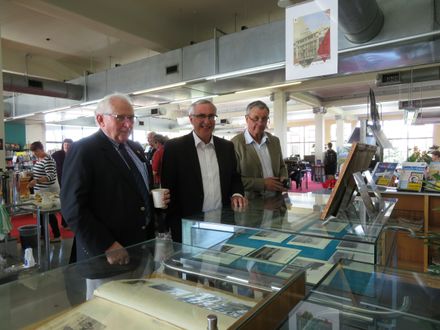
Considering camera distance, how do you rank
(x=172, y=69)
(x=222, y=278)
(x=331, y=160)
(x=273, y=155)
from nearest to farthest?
1. (x=222, y=278)
2. (x=273, y=155)
3. (x=172, y=69)
4. (x=331, y=160)

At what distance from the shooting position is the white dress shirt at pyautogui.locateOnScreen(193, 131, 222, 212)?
2.12m

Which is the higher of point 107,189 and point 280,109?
point 280,109

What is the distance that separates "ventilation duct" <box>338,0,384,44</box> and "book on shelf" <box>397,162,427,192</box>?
1.44 m

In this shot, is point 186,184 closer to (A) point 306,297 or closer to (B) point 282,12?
(A) point 306,297

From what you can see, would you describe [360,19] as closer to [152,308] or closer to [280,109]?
[152,308]

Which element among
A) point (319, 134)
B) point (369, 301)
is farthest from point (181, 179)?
point (319, 134)

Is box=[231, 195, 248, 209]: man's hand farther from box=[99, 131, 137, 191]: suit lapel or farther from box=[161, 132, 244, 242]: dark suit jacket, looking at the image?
box=[99, 131, 137, 191]: suit lapel

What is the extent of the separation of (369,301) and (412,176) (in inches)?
111

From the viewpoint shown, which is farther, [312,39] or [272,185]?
[272,185]

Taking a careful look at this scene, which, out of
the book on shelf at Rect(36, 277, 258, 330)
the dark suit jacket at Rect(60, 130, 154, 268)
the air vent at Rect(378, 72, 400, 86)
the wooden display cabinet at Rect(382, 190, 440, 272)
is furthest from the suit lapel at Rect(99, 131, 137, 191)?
the air vent at Rect(378, 72, 400, 86)

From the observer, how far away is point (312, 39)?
6.95ft

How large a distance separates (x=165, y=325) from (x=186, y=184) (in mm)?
1375

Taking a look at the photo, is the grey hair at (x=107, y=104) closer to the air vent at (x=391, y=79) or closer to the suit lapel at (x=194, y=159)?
the suit lapel at (x=194, y=159)

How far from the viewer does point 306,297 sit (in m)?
0.77
